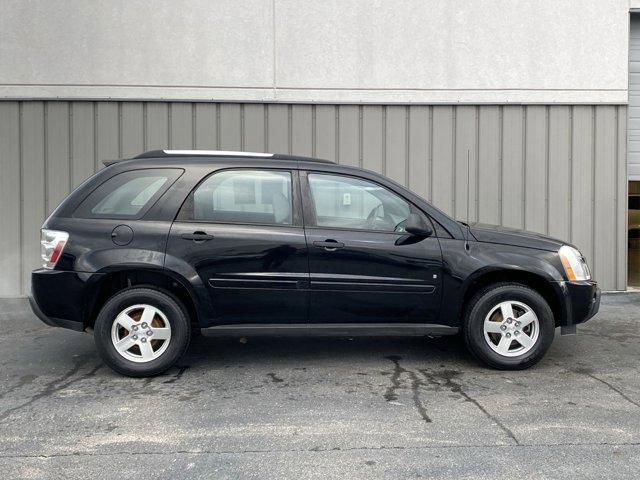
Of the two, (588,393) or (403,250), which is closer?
(588,393)

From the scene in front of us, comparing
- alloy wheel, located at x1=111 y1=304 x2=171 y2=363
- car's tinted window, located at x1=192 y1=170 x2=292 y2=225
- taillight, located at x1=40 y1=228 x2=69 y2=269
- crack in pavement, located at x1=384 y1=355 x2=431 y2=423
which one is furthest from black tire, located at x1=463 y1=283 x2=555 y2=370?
taillight, located at x1=40 y1=228 x2=69 y2=269

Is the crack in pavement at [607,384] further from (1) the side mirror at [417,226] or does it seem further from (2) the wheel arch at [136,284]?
(2) the wheel arch at [136,284]

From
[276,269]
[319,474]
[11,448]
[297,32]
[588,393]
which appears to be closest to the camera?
[319,474]

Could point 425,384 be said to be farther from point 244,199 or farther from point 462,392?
point 244,199

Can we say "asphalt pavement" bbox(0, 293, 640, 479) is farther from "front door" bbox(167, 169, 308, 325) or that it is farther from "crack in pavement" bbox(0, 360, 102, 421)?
"front door" bbox(167, 169, 308, 325)

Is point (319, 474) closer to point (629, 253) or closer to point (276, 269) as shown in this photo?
point (276, 269)

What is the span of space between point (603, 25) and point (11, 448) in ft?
30.1

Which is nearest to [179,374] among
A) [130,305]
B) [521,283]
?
[130,305]

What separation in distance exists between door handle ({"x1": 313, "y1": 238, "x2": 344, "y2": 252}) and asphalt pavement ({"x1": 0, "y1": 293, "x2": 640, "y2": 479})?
1043 millimetres

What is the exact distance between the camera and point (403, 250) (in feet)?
17.7

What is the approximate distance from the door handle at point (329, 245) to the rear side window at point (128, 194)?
129 cm

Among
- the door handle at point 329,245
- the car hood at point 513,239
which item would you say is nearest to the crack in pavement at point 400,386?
the door handle at point 329,245


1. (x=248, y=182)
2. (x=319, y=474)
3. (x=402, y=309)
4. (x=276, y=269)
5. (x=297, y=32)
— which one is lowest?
(x=319, y=474)

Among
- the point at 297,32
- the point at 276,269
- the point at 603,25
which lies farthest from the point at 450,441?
the point at 603,25
